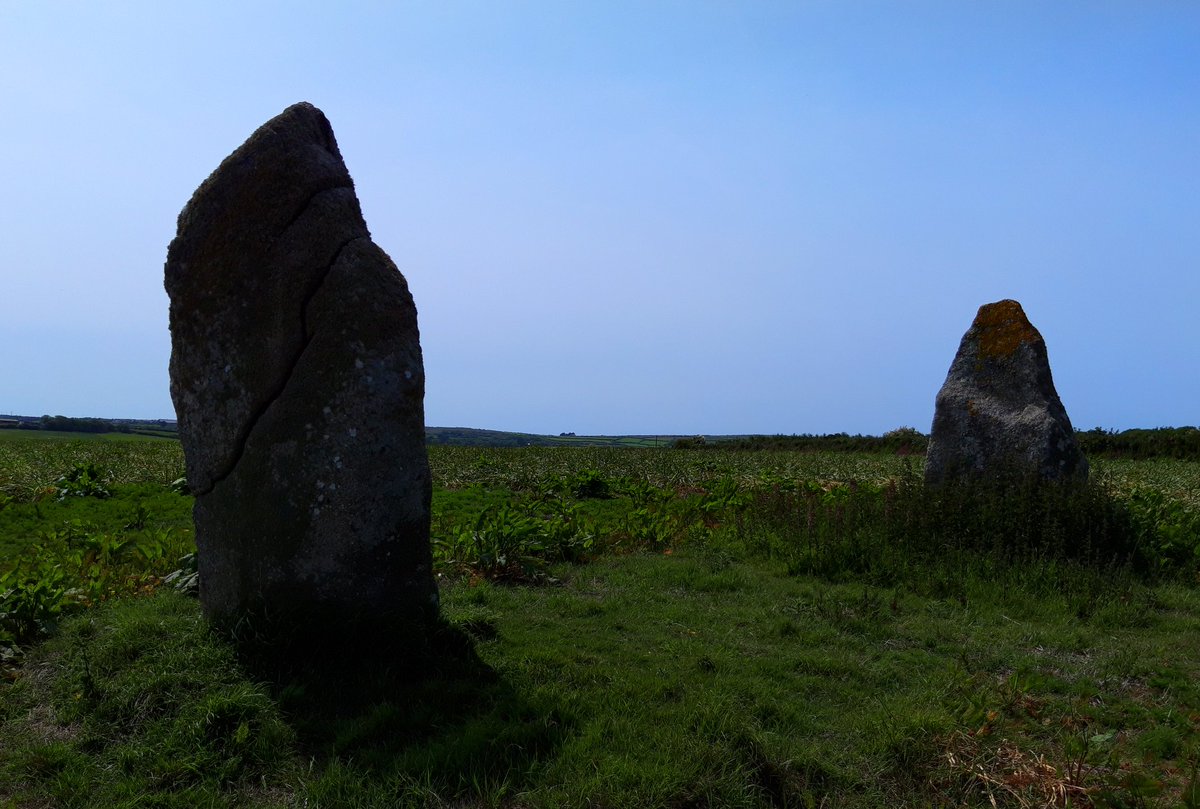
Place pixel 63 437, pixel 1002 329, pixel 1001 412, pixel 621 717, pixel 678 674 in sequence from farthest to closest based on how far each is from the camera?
pixel 63 437 < pixel 1002 329 < pixel 1001 412 < pixel 678 674 < pixel 621 717

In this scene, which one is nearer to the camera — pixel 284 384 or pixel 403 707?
pixel 403 707

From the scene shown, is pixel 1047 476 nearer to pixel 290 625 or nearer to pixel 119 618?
pixel 290 625

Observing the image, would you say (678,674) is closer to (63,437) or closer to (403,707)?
(403,707)

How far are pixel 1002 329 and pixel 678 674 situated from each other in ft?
28.3

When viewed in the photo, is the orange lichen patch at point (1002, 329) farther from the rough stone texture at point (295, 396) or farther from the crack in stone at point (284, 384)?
the crack in stone at point (284, 384)

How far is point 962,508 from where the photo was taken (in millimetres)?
10094

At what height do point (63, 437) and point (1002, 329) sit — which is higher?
point (1002, 329)

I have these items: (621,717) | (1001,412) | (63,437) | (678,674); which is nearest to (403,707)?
(621,717)

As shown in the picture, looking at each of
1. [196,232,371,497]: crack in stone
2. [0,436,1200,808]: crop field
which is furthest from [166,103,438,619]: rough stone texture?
[0,436,1200,808]: crop field

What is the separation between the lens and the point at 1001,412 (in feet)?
36.9

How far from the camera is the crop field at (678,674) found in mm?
4348

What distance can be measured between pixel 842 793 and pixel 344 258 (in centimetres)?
461

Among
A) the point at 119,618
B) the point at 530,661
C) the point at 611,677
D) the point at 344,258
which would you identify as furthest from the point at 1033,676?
the point at 119,618

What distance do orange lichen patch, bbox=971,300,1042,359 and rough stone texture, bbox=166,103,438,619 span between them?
29.5 feet
